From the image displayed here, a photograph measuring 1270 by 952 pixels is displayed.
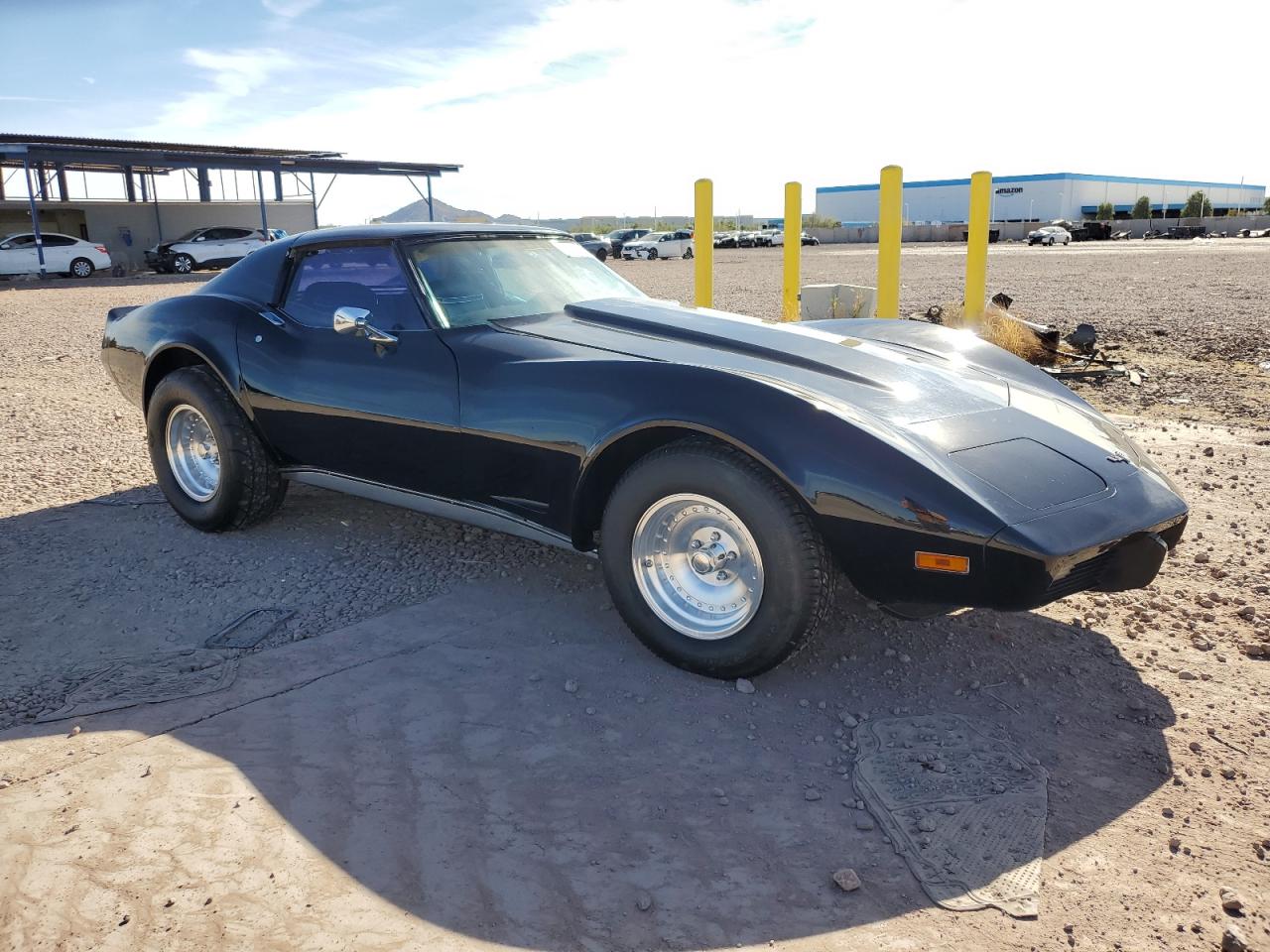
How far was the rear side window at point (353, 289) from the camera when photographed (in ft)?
12.6

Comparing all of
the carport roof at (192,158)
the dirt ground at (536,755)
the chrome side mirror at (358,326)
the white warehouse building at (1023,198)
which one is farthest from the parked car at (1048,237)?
the chrome side mirror at (358,326)

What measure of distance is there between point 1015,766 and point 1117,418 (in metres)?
4.63

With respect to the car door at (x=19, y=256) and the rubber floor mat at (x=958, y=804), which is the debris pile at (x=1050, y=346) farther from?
the car door at (x=19, y=256)

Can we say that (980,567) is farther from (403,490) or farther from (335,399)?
(335,399)

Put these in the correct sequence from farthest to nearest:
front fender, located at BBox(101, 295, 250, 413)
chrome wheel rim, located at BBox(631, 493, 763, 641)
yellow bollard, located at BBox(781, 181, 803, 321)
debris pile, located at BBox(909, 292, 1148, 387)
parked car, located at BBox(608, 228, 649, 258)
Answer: parked car, located at BBox(608, 228, 649, 258) → yellow bollard, located at BBox(781, 181, 803, 321) → debris pile, located at BBox(909, 292, 1148, 387) → front fender, located at BBox(101, 295, 250, 413) → chrome wheel rim, located at BBox(631, 493, 763, 641)

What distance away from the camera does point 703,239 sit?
10688 millimetres

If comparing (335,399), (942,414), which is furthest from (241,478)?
(942,414)

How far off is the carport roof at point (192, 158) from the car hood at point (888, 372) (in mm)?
26157

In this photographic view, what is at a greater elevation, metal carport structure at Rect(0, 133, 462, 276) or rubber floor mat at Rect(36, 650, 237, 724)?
metal carport structure at Rect(0, 133, 462, 276)

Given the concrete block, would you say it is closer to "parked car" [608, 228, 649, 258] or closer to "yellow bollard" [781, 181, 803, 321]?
"yellow bollard" [781, 181, 803, 321]

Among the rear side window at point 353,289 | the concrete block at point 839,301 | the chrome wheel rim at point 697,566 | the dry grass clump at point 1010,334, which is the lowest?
the chrome wheel rim at point 697,566

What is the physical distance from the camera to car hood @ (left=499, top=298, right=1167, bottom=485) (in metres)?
3.05

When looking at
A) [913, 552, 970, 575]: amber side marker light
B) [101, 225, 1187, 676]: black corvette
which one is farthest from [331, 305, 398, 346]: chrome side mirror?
[913, 552, 970, 575]: amber side marker light

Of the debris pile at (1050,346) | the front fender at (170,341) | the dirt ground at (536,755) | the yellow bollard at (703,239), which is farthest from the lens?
the yellow bollard at (703,239)
